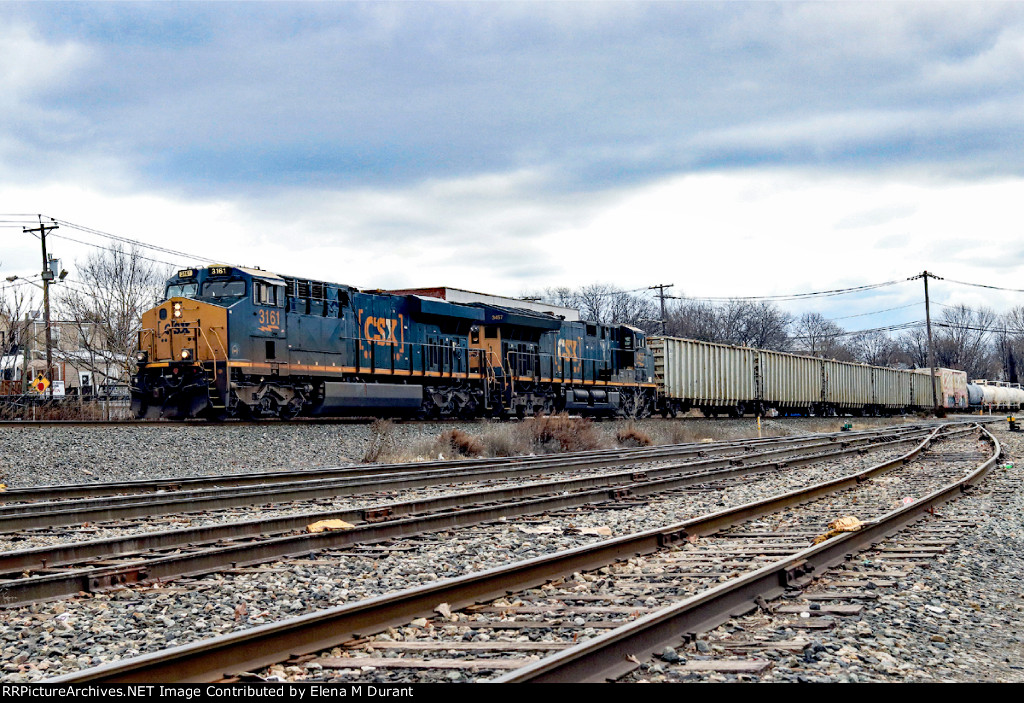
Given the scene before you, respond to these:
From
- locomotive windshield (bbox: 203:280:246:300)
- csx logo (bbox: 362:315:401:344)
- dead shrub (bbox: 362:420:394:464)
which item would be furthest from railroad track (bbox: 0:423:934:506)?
csx logo (bbox: 362:315:401:344)

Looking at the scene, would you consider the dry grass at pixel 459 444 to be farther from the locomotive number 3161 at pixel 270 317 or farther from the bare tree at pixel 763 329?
the bare tree at pixel 763 329

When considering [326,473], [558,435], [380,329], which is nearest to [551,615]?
[326,473]

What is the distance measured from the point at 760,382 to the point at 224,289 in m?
25.8

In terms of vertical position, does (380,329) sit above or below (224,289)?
below

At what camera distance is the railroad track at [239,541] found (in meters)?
5.94

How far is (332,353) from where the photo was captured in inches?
849

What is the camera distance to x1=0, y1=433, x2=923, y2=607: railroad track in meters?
5.94

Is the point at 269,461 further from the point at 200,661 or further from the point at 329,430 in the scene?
the point at 200,661

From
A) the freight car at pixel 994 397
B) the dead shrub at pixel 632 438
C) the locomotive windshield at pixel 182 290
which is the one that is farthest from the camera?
the freight car at pixel 994 397

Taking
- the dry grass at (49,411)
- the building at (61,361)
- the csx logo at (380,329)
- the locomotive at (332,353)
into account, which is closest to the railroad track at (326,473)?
the locomotive at (332,353)

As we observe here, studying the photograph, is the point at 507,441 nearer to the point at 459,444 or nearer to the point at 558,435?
the point at 459,444

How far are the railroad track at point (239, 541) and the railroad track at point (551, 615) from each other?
6.75ft

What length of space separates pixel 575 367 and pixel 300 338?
11.1 metres

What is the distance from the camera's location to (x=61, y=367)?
5394 centimetres
